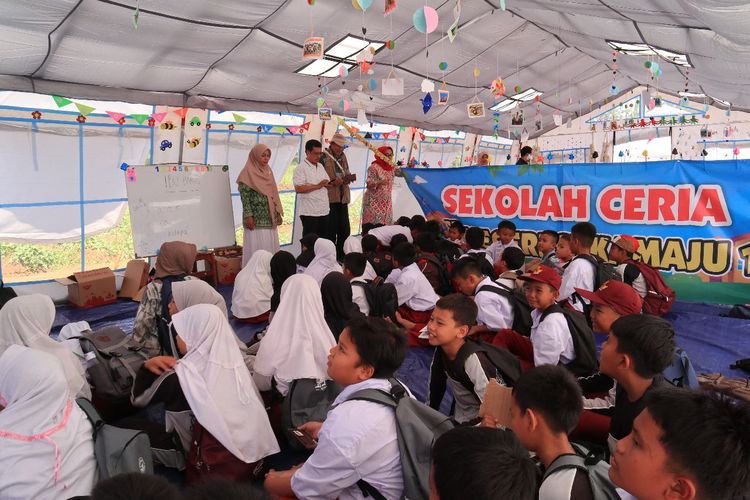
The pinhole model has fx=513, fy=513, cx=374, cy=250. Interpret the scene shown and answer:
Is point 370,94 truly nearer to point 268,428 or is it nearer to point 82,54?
point 82,54

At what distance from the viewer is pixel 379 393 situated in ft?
5.81

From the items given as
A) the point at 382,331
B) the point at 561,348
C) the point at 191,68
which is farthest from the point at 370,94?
the point at 382,331

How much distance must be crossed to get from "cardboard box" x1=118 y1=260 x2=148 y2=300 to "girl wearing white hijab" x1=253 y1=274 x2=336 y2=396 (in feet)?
12.6

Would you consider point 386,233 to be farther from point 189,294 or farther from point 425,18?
point 189,294

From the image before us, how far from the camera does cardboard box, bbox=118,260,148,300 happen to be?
20.1 feet

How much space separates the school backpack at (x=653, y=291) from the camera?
4.75 m

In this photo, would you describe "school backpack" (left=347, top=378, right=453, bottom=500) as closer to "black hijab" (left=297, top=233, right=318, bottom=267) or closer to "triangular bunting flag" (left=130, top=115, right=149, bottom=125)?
"black hijab" (left=297, top=233, right=318, bottom=267)

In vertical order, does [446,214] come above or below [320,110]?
below

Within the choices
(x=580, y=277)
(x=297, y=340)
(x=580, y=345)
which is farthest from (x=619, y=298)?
(x=297, y=340)

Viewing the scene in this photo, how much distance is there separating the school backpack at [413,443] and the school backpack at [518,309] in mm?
1974

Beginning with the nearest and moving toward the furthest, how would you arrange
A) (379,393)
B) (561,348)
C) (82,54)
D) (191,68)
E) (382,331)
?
(379,393), (382,331), (561,348), (82,54), (191,68)

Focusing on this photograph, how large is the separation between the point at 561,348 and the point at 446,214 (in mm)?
4178

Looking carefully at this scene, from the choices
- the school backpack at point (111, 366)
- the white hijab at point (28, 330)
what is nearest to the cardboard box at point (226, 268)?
the school backpack at point (111, 366)

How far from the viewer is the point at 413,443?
65.7 inches
